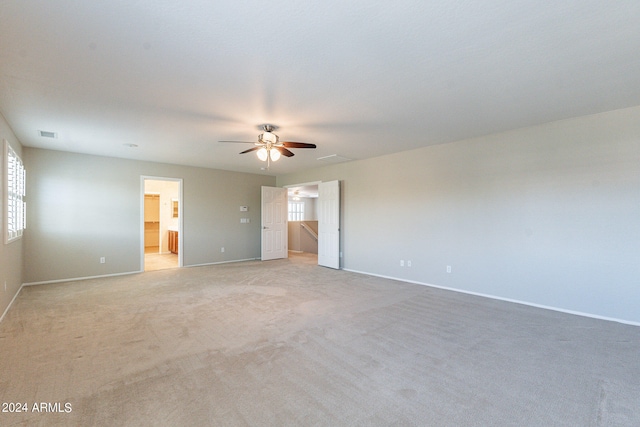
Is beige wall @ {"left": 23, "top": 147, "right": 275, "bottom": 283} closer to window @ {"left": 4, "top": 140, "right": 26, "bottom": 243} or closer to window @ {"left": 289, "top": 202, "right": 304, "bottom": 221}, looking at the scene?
window @ {"left": 4, "top": 140, "right": 26, "bottom": 243}

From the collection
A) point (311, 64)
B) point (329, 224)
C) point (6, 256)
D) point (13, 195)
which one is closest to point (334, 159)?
point (329, 224)

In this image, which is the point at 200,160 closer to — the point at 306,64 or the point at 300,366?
the point at 306,64

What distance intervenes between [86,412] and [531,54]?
166 inches

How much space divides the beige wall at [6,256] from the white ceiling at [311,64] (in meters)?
0.35

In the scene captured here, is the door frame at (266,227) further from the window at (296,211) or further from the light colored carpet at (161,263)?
the window at (296,211)

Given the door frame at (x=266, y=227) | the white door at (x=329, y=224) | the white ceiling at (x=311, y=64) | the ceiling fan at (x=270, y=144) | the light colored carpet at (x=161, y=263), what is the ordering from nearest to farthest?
the white ceiling at (x=311, y=64)
the ceiling fan at (x=270, y=144)
the white door at (x=329, y=224)
the light colored carpet at (x=161, y=263)
the door frame at (x=266, y=227)

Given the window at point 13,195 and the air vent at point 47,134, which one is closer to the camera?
the window at point 13,195

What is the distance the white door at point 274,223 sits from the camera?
8.27 metres

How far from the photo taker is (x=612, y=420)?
1.81m

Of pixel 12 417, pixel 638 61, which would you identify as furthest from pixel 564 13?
pixel 12 417

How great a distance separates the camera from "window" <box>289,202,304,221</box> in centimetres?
1502

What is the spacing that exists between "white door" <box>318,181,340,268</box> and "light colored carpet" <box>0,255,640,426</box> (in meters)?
2.60

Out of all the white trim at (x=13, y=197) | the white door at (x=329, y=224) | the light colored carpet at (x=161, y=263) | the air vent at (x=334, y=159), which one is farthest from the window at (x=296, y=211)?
the white trim at (x=13, y=197)

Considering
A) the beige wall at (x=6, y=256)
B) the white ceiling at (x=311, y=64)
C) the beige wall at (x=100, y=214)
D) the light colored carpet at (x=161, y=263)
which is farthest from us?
the light colored carpet at (x=161, y=263)
